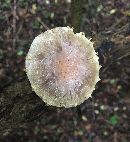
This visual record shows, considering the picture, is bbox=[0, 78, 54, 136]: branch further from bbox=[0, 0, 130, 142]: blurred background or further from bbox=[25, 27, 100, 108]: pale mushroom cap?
bbox=[0, 0, 130, 142]: blurred background

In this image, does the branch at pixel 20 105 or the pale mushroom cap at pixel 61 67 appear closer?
the pale mushroom cap at pixel 61 67

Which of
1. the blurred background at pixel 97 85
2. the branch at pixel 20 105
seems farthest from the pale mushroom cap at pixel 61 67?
the blurred background at pixel 97 85

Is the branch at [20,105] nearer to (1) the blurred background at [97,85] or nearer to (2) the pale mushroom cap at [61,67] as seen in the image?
(2) the pale mushroom cap at [61,67]

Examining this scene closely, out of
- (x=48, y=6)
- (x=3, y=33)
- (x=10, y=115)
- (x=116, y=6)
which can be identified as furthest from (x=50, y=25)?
(x=10, y=115)

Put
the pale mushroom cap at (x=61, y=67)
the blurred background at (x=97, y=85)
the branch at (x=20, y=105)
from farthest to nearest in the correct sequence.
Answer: the blurred background at (x=97, y=85), the branch at (x=20, y=105), the pale mushroom cap at (x=61, y=67)

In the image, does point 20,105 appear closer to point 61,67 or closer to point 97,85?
point 61,67

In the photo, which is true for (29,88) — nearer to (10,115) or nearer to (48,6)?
(10,115)

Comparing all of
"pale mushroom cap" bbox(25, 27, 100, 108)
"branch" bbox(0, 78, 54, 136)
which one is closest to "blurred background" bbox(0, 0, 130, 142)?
"branch" bbox(0, 78, 54, 136)
